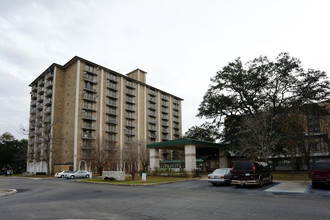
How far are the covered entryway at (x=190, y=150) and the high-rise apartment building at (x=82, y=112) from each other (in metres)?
17.6

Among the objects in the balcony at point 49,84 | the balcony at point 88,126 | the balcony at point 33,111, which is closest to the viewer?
the balcony at point 88,126

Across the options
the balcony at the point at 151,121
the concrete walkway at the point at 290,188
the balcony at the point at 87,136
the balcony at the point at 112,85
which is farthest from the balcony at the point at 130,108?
the concrete walkway at the point at 290,188

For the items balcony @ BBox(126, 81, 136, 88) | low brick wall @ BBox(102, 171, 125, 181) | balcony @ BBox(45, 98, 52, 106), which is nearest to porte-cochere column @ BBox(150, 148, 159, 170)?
low brick wall @ BBox(102, 171, 125, 181)

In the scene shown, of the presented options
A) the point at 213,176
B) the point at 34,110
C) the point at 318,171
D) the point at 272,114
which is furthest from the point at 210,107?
the point at 34,110

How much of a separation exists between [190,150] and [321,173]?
1747 cm

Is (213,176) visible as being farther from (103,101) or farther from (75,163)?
(103,101)

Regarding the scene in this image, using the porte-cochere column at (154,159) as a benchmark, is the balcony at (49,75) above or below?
above

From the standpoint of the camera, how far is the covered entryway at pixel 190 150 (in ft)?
105

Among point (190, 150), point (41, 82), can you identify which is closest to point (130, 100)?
point (41, 82)

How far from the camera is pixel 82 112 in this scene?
2336 inches

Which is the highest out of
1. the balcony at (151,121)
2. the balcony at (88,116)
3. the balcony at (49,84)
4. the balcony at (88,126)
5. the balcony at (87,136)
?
the balcony at (49,84)

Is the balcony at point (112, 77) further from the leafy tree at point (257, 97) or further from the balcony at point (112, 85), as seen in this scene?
the leafy tree at point (257, 97)

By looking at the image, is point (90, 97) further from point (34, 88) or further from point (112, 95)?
point (34, 88)

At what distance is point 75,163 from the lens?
180ft
